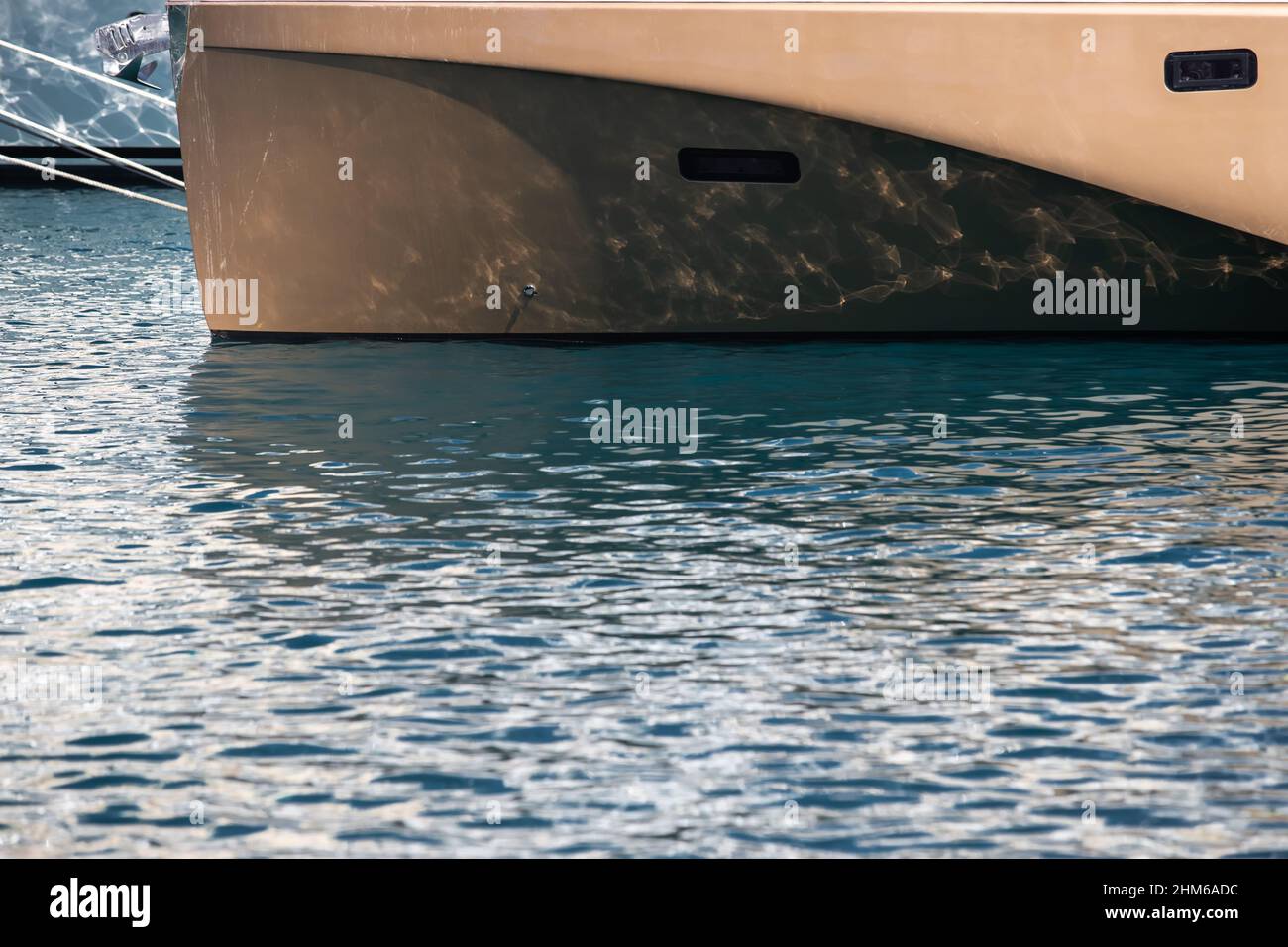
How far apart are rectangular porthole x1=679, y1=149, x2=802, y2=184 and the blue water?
1.11 m

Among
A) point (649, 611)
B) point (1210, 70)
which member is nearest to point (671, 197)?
point (1210, 70)

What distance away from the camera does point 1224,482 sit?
8008 mm

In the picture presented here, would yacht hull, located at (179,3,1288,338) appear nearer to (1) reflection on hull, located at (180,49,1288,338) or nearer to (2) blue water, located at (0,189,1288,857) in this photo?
(1) reflection on hull, located at (180,49,1288,338)

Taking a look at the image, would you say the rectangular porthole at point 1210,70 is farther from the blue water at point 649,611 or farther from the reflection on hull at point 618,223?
the blue water at point 649,611

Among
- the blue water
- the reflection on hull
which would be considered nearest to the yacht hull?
the reflection on hull

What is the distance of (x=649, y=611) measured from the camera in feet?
20.4

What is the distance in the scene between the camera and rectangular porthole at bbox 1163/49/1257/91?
35.1 feet

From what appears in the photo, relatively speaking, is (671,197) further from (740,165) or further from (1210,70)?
(1210,70)

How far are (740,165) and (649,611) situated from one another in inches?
205

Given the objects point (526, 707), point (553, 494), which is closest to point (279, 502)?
point (553, 494)

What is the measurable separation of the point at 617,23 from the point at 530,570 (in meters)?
4.71

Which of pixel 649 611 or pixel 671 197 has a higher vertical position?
pixel 671 197

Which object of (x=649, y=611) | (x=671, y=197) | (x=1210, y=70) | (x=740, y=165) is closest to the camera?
(x=649, y=611)
